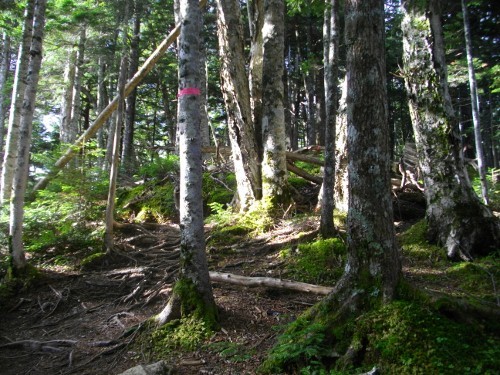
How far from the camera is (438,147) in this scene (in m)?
6.42

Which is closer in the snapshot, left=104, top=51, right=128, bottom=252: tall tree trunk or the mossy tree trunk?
the mossy tree trunk

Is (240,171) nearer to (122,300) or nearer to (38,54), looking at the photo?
(122,300)

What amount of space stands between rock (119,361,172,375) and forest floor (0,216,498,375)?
162mm

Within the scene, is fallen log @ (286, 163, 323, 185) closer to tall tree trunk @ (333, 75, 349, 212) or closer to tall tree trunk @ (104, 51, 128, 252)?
tall tree trunk @ (333, 75, 349, 212)

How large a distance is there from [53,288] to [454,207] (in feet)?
24.5

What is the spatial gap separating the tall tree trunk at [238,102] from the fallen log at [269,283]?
3.04m

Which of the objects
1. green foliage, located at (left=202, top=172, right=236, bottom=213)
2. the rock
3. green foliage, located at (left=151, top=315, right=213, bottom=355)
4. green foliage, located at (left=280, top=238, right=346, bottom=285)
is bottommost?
the rock

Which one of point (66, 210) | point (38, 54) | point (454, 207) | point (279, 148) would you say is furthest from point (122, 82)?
point (454, 207)

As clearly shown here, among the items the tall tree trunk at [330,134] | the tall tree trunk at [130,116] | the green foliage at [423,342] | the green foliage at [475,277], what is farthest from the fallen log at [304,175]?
the tall tree trunk at [130,116]

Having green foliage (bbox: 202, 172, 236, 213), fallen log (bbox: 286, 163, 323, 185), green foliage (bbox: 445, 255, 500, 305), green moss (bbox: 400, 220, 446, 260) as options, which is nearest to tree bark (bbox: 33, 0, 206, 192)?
green foliage (bbox: 202, 172, 236, 213)

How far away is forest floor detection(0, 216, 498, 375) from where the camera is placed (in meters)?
4.31

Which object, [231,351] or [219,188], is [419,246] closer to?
[231,351]

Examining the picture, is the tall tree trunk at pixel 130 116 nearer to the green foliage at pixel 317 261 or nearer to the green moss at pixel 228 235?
the green moss at pixel 228 235

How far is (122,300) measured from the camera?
632cm
